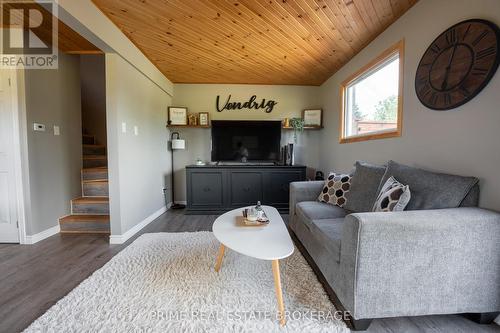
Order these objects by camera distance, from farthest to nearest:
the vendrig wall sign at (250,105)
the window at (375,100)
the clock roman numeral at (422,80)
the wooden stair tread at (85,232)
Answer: the vendrig wall sign at (250,105)
the wooden stair tread at (85,232)
the window at (375,100)
the clock roman numeral at (422,80)

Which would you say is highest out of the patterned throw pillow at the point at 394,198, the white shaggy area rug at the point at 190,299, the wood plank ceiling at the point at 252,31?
the wood plank ceiling at the point at 252,31

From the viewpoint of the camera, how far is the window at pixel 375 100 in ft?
6.79

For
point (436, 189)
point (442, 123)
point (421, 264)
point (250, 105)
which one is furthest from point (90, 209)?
point (442, 123)

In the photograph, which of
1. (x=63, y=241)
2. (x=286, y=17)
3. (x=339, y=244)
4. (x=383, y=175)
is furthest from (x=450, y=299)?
(x=63, y=241)

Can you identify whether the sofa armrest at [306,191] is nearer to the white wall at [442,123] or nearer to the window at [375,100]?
the white wall at [442,123]

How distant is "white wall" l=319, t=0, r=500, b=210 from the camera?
1.25 metres

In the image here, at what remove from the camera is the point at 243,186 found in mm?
3453

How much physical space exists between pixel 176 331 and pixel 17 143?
2657 mm

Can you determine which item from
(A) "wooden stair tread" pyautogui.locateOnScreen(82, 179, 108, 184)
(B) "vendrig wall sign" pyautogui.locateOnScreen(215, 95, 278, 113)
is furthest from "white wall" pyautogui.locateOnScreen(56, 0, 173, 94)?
(A) "wooden stair tread" pyautogui.locateOnScreen(82, 179, 108, 184)

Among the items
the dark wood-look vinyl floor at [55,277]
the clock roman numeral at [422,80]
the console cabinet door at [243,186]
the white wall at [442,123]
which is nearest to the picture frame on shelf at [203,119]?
the console cabinet door at [243,186]

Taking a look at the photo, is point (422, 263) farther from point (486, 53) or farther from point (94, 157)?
point (94, 157)

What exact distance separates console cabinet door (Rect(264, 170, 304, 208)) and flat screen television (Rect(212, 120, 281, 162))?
403 millimetres

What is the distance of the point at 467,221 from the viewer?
1.10 metres

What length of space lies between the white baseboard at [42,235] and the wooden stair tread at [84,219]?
112mm
